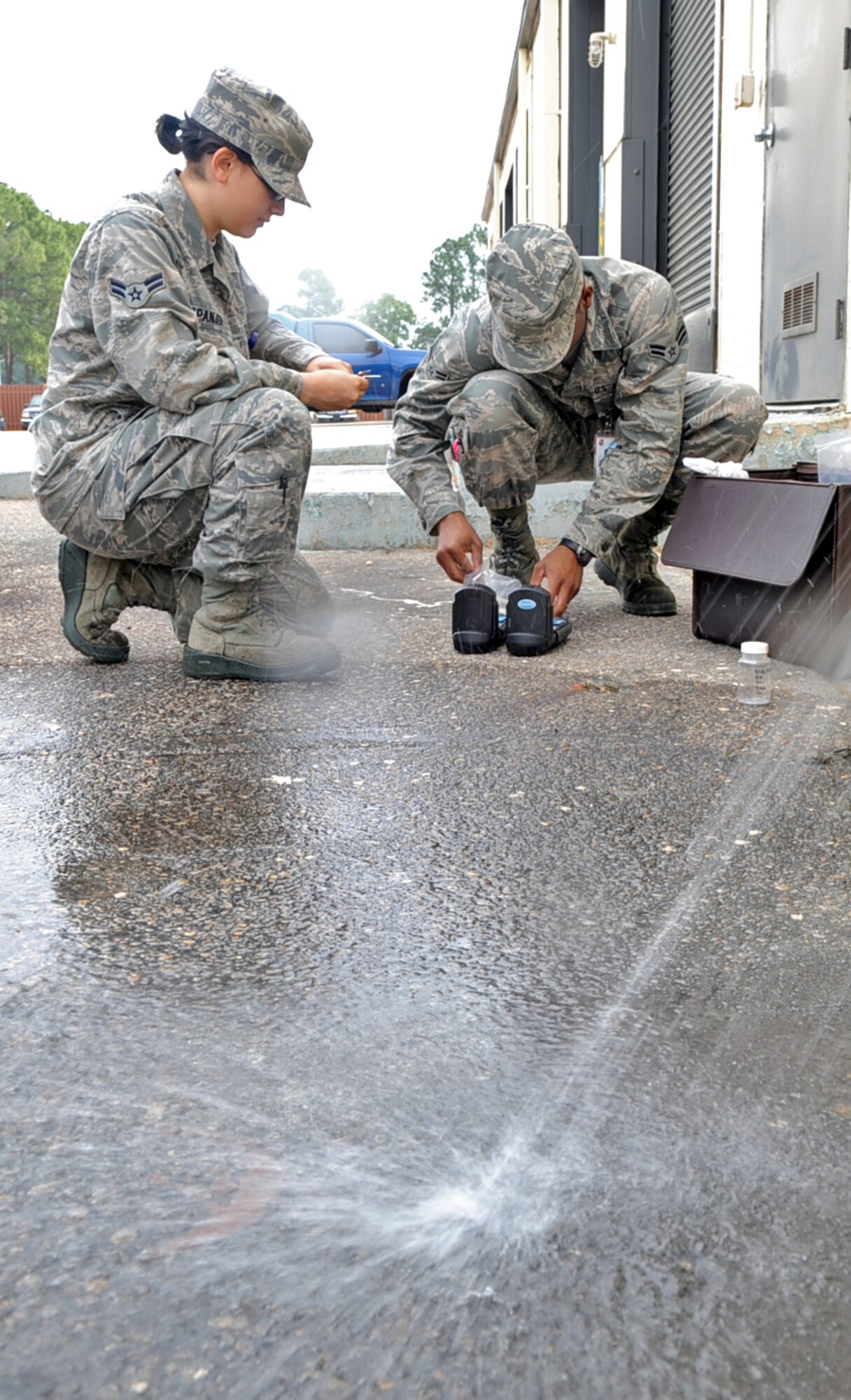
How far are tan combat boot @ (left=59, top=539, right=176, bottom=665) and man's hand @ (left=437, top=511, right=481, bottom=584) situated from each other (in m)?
0.71

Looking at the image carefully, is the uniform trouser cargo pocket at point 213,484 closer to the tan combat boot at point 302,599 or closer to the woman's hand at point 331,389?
the woman's hand at point 331,389

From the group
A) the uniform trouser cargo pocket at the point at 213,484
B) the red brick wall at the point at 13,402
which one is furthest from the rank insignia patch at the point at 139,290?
the red brick wall at the point at 13,402

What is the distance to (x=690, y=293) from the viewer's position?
730 centimetres

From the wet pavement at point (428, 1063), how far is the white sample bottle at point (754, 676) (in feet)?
0.54

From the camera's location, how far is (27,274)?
53469 mm

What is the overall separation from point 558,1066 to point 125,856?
84 centimetres

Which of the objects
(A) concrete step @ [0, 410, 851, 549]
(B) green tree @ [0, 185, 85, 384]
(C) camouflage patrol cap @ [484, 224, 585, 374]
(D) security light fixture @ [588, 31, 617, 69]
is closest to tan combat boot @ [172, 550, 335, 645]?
(C) camouflage patrol cap @ [484, 224, 585, 374]

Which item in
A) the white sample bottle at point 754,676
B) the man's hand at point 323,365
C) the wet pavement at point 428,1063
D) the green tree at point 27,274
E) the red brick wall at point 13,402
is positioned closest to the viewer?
the wet pavement at point 428,1063

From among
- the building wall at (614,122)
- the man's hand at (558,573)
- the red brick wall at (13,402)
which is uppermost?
the building wall at (614,122)

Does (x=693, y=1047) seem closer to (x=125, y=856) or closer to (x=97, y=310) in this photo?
(x=125, y=856)

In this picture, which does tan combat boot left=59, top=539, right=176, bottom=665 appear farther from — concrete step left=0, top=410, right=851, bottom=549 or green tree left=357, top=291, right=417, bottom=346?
green tree left=357, top=291, right=417, bottom=346

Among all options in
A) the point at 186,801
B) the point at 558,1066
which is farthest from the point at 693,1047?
the point at 186,801

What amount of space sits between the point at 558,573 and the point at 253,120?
1257 millimetres

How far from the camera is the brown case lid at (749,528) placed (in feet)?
9.20
